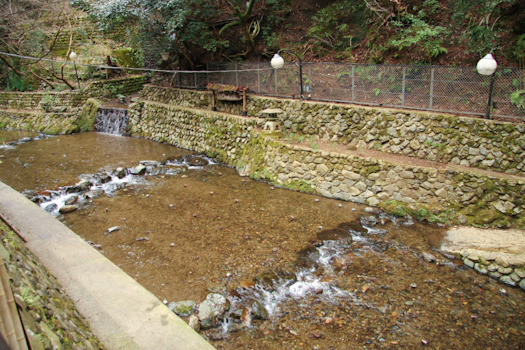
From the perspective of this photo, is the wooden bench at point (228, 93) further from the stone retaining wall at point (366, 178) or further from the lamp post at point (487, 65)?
the lamp post at point (487, 65)

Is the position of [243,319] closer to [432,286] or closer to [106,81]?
[432,286]

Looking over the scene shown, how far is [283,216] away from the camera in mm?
8414

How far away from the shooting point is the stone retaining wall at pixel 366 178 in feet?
24.2

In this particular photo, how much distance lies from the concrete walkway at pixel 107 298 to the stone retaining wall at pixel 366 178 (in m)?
6.13

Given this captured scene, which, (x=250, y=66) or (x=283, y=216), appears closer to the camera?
(x=283, y=216)

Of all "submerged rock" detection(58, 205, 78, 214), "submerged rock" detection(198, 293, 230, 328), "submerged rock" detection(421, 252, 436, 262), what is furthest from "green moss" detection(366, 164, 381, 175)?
"submerged rock" detection(58, 205, 78, 214)

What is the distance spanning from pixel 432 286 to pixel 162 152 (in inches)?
431

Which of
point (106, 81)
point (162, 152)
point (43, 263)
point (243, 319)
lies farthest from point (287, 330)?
point (106, 81)

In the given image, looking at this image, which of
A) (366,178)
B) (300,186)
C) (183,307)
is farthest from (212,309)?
(366,178)

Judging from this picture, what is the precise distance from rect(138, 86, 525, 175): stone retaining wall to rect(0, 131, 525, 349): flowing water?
82.4 inches

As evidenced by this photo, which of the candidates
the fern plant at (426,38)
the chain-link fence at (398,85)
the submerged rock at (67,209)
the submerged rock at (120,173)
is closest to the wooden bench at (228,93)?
the chain-link fence at (398,85)

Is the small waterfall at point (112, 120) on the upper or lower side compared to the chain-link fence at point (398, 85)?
lower

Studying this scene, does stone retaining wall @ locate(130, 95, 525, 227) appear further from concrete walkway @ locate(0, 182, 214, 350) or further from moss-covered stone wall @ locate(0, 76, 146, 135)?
moss-covered stone wall @ locate(0, 76, 146, 135)

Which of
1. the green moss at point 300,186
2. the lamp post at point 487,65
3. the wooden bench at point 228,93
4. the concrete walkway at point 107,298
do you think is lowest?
the green moss at point 300,186
